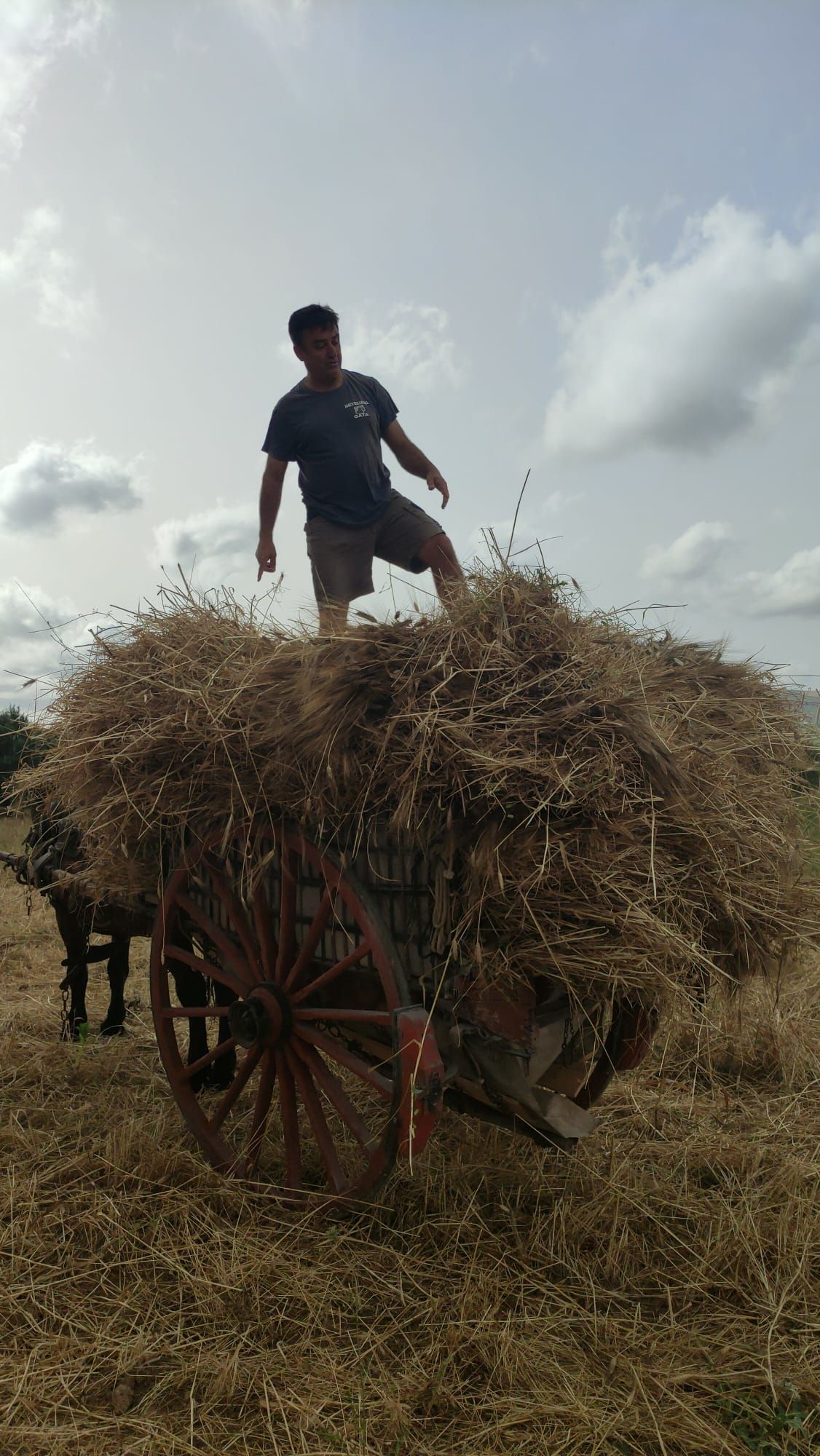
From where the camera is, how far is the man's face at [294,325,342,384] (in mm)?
3865

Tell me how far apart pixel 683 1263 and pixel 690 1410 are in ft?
1.80

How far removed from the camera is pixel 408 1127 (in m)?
2.04

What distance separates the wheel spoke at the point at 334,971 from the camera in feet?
7.16

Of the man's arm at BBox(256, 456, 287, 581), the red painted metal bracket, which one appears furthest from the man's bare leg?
the red painted metal bracket

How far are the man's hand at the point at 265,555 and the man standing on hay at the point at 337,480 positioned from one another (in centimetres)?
15

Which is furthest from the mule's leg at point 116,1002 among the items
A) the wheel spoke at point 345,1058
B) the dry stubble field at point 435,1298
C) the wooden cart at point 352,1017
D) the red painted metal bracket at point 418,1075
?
the red painted metal bracket at point 418,1075

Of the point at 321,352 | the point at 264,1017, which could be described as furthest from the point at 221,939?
the point at 321,352

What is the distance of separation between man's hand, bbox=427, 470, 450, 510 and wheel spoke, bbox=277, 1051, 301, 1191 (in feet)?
8.95

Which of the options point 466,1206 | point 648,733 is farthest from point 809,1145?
point 648,733

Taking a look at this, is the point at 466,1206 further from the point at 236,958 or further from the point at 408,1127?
the point at 236,958

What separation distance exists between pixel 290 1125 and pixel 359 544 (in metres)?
2.45

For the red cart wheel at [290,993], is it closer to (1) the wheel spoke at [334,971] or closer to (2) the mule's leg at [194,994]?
(1) the wheel spoke at [334,971]

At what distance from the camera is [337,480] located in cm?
390

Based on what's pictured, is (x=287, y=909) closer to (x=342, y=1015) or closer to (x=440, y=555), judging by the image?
(x=342, y=1015)
